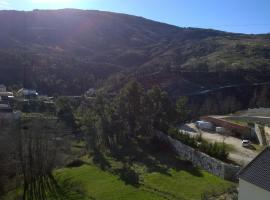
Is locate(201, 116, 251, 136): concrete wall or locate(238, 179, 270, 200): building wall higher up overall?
locate(238, 179, 270, 200): building wall

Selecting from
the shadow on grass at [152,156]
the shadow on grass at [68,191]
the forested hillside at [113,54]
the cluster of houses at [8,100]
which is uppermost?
the forested hillside at [113,54]

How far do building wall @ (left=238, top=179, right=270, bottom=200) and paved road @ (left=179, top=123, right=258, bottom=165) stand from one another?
1018 cm

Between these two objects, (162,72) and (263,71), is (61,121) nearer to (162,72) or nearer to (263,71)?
(162,72)

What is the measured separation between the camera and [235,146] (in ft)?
124

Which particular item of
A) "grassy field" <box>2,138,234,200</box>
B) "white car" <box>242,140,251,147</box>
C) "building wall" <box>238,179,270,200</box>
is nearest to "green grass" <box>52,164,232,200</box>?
"grassy field" <box>2,138,234,200</box>

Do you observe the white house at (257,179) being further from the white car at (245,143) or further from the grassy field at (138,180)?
the white car at (245,143)

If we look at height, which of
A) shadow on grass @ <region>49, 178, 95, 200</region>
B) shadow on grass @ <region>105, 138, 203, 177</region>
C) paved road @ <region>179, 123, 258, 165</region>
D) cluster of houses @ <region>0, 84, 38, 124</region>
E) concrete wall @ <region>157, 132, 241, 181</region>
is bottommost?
shadow on grass @ <region>49, 178, 95, 200</region>

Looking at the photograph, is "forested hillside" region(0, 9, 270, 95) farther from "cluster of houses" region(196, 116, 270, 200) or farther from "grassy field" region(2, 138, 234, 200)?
"cluster of houses" region(196, 116, 270, 200)

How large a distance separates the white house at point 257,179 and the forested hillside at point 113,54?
173 ft

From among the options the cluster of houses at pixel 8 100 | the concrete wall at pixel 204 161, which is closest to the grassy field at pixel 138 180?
the concrete wall at pixel 204 161

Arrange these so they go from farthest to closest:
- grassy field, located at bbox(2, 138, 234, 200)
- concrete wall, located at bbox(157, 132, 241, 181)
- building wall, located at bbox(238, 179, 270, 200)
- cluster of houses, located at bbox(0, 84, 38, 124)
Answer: cluster of houses, located at bbox(0, 84, 38, 124) → concrete wall, located at bbox(157, 132, 241, 181) → grassy field, located at bbox(2, 138, 234, 200) → building wall, located at bbox(238, 179, 270, 200)

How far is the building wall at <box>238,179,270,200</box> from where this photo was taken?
1882 cm

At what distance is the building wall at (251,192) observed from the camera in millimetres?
18820

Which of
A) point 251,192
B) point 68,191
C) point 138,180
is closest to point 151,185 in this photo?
point 138,180
